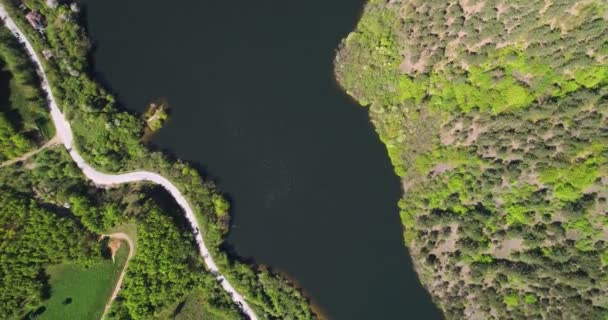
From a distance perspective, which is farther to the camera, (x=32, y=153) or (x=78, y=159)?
(x=78, y=159)

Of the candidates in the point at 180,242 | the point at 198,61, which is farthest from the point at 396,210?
the point at 198,61

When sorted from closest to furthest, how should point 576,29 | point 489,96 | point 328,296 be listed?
point 576,29 → point 489,96 → point 328,296

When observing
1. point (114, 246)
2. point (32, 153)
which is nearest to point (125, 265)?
point (114, 246)

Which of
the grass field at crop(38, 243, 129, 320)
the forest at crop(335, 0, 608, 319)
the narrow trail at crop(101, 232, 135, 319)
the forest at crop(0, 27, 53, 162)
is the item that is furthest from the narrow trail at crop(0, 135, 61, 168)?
the forest at crop(335, 0, 608, 319)

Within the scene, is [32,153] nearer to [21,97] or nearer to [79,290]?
[21,97]

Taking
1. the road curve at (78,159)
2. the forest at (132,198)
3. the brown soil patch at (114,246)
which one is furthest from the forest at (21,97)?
the brown soil patch at (114,246)

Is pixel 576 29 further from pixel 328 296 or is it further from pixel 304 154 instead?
pixel 328 296
